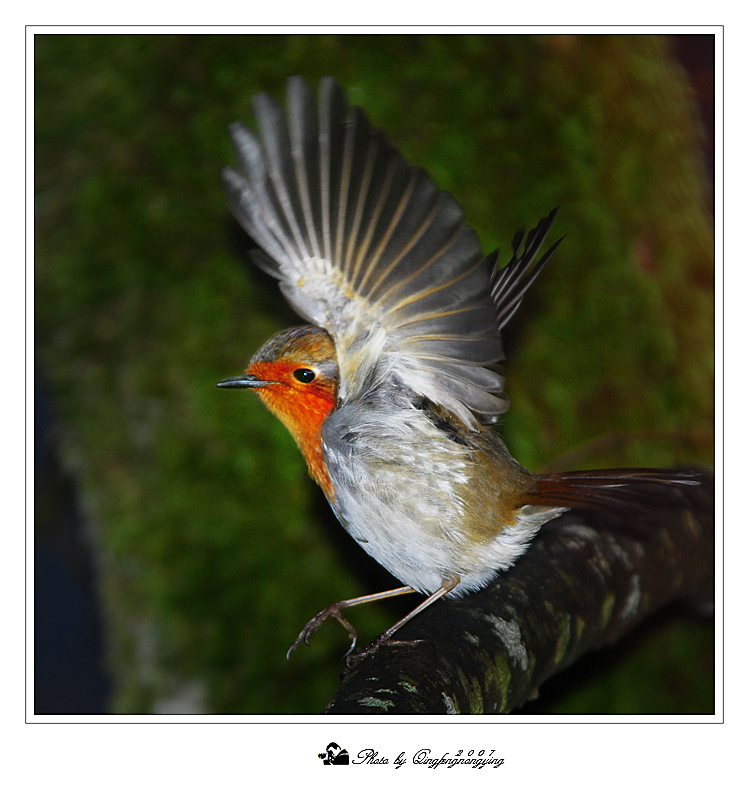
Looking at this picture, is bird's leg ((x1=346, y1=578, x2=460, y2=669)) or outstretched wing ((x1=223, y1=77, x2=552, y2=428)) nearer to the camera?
outstretched wing ((x1=223, y1=77, x2=552, y2=428))

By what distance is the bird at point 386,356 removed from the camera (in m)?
0.83

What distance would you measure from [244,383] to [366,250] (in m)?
0.24

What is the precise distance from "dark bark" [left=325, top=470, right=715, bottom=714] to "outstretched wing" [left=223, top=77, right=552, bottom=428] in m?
0.30

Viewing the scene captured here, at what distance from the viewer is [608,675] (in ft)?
4.57

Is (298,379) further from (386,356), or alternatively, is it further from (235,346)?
(235,346)

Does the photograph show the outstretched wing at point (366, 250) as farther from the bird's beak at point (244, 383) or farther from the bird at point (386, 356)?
the bird's beak at point (244, 383)

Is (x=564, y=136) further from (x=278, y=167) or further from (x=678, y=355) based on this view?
(x=278, y=167)

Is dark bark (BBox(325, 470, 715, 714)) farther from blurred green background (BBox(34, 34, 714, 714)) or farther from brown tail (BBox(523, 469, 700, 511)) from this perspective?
blurred green background (BBox(34, 34, 714, 714))

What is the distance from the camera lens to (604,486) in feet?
3.00

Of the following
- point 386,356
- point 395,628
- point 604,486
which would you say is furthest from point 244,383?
point 604,486

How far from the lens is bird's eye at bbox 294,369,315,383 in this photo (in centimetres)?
92

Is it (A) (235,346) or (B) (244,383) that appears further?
(A) (235,346)

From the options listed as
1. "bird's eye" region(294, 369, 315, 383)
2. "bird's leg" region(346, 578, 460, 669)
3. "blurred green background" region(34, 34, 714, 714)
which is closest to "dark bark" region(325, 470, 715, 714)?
"bird's leg" region(346, 578, 460, 669)

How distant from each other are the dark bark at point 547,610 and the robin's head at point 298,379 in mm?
317
